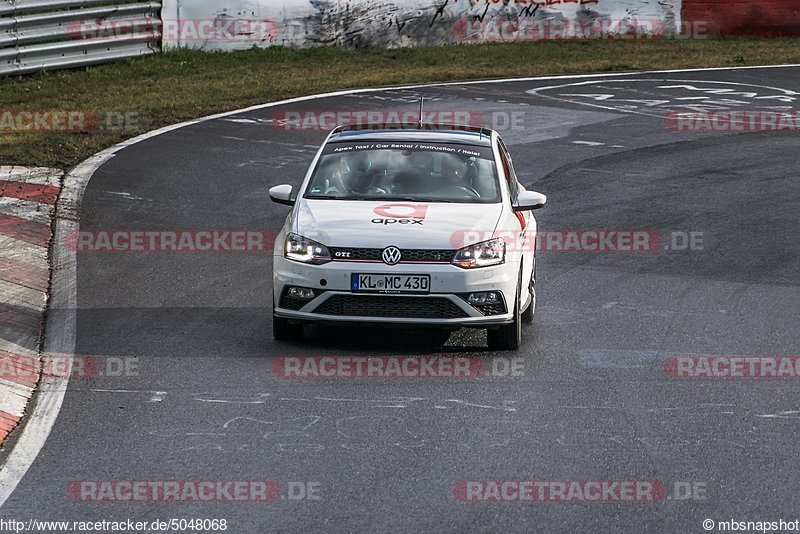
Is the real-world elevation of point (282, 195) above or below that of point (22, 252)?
above

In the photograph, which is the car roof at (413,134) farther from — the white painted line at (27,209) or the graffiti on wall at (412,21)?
the graffiti on wall at (412,21)

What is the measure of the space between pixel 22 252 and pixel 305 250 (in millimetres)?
4122

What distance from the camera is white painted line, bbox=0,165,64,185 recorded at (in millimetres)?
16172

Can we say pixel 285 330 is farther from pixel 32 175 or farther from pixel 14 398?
pixel 32 175

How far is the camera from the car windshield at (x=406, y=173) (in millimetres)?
10750

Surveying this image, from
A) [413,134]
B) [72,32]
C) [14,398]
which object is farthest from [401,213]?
[72,32]

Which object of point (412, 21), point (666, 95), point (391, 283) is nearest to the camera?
point (391, 283)

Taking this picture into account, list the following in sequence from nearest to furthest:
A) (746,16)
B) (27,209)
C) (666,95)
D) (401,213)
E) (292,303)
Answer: (292,303) < (401,213) < (27,209) < (666,95) < (746,16)

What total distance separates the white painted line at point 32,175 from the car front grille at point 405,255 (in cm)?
739

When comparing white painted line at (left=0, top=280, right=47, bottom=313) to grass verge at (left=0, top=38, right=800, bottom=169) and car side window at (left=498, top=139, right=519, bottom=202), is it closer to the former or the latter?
car side window at (left=498, top=139, right=519, bottom=202)

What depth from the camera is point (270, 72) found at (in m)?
25.8

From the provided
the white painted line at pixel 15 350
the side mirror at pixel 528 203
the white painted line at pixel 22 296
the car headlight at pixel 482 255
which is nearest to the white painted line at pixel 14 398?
the white painted line at pixel 15 350

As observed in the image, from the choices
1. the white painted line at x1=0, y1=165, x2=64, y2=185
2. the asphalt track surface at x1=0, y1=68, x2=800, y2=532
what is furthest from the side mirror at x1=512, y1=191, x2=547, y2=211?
the white painted line at x1=0, y1=165, x2=64, y2=185

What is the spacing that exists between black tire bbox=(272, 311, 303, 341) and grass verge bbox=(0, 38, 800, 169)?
312 inches
